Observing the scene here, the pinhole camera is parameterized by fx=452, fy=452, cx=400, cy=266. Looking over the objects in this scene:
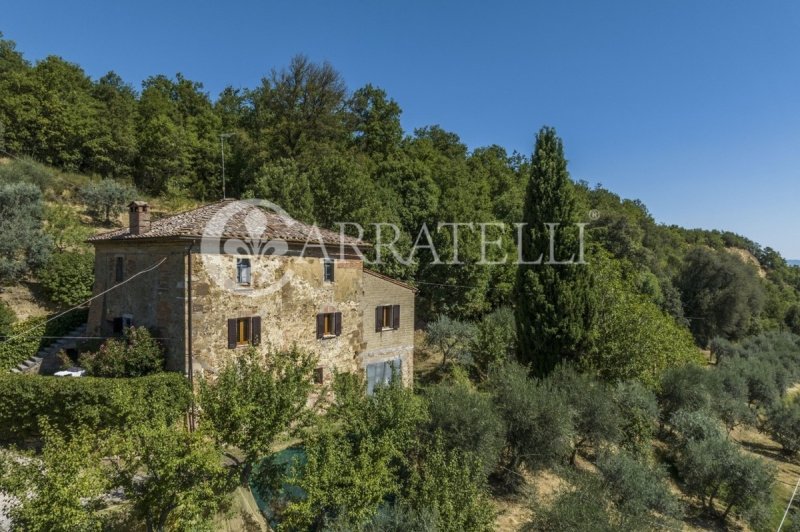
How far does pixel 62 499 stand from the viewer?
23.0 ft

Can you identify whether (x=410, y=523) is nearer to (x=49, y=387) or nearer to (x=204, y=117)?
(x=49, y=387)

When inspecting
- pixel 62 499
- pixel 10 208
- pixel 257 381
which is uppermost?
pixel 10 208

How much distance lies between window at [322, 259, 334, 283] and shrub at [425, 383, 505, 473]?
640 centimetres

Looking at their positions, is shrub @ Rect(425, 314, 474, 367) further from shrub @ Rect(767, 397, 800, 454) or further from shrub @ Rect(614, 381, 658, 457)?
shrub @ Rect(767, 397, 800, 454)

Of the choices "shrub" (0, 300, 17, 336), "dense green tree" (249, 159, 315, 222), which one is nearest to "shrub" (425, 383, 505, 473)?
"dense green tree" (249, 159, 315, 222)

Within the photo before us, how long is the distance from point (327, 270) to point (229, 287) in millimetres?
4143

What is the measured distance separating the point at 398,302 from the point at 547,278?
7.19m

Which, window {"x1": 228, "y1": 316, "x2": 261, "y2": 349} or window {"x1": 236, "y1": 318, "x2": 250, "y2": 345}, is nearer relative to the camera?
window {"x1": 228, "y1": 316, "x2": 261, "y2": 349}

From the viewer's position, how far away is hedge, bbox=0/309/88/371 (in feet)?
55.7

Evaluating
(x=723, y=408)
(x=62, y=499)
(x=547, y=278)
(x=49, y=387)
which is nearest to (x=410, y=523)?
(x=62, y=499)

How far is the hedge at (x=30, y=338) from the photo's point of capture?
55.7 feet

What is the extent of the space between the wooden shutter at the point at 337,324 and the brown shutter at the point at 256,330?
11.1ft

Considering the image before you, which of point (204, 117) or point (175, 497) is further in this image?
point (204, 117)

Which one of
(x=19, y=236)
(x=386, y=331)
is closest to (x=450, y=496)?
(x=386, y=331)
